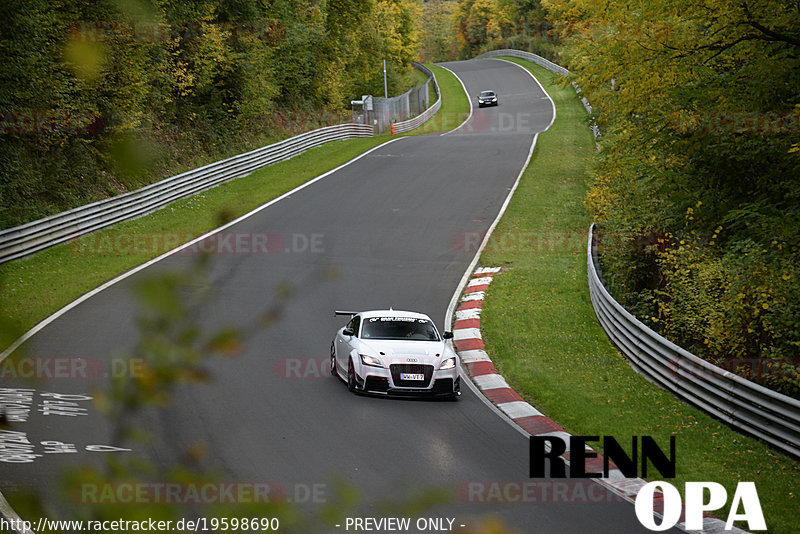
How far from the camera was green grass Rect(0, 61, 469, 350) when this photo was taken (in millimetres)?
19906

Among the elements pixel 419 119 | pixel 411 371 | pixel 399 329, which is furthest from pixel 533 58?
pixel 411 371

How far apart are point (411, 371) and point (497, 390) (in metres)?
1.80

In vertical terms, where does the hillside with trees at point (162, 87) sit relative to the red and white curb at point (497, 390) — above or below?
above

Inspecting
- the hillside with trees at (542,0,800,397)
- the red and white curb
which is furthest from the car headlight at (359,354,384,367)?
the hillside with trees at (542,0,800,397)

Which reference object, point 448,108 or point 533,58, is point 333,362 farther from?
point 533,58

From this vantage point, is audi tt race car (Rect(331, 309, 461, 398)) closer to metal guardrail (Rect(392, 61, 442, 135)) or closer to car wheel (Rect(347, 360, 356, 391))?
car wheel (Rect(347, 360, 356, 391))

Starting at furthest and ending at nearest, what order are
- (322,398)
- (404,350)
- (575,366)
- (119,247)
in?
(119,247) → (575,366) → (404,350) → (322,398)

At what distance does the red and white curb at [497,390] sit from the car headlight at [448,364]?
3.06ft

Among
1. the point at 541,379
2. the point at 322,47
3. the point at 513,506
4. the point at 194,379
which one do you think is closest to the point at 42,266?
the point at 541,379

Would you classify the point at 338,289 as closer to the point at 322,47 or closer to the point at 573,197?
the point at 573,197

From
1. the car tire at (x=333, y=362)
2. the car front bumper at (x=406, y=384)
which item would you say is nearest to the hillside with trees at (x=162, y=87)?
the car tire at (x=333, y=362)

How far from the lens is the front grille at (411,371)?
14030 mm

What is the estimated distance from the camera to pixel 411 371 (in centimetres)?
1412

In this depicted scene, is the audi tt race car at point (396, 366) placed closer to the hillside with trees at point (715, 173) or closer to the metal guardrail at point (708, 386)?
the metal guardrail at point (708, 386)
